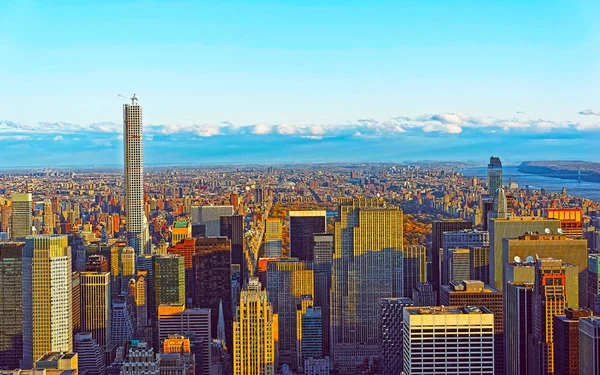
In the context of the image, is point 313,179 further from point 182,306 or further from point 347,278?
point 182,306

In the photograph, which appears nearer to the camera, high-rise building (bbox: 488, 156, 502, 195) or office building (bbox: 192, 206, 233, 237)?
high-rise building (bbox: 488, 156, 502, 195)

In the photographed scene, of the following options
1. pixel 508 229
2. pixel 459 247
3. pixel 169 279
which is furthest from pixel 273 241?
pixel 508 229

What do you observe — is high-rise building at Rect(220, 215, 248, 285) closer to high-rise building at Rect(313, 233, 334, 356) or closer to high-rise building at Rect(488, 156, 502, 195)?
high-rise building at Rect(313, 233, 334, 356)

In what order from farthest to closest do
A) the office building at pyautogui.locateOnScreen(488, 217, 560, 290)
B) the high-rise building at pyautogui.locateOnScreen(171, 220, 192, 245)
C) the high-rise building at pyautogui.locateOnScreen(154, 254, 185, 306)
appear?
the high-rise building at pyautogui.locateOnScreen(171, 220, 192, 245), the high-rise building at pyautogui.locateOnScreen(154, 254, 185, 306), the office building at pyautogui.locateOnScreen(488, 217, 560, 290)

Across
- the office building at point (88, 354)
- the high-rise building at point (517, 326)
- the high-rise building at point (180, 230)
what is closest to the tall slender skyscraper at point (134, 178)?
the high-rise building at point (180, 230)

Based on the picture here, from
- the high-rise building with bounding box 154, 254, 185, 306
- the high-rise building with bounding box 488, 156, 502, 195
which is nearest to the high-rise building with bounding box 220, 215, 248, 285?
the high-rise building with bounding box 154, 254, 185, 306
